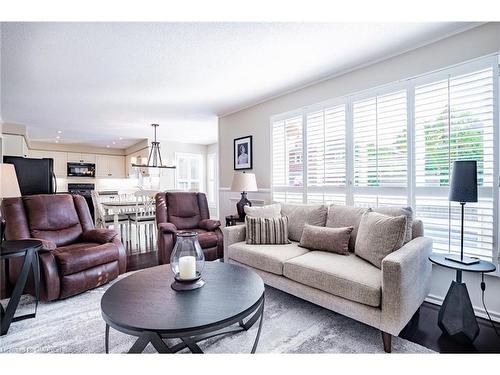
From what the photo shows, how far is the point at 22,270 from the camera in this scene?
81.2 inches

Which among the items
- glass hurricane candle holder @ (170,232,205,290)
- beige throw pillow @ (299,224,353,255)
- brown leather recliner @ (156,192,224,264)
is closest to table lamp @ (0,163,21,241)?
glass hurricane candle holder @ (170,232,205,290)

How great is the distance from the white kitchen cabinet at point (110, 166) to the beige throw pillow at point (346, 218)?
8.42m

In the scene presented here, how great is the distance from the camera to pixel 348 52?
261 centimetres

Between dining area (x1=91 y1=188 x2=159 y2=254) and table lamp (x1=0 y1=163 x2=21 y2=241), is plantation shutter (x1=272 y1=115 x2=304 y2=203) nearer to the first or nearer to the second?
dining area (x1=91 y1=188 x2=159 y2=254)

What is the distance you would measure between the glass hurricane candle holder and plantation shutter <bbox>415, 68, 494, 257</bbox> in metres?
2.18

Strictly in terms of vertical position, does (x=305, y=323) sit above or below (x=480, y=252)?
below

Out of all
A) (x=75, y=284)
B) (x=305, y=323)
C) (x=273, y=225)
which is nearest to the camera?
(x=305, y=323)

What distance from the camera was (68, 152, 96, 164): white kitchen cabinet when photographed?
27.0 feet

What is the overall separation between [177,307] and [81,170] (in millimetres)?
8617

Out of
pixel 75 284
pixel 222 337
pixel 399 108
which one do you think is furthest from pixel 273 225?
pixel 75 284
